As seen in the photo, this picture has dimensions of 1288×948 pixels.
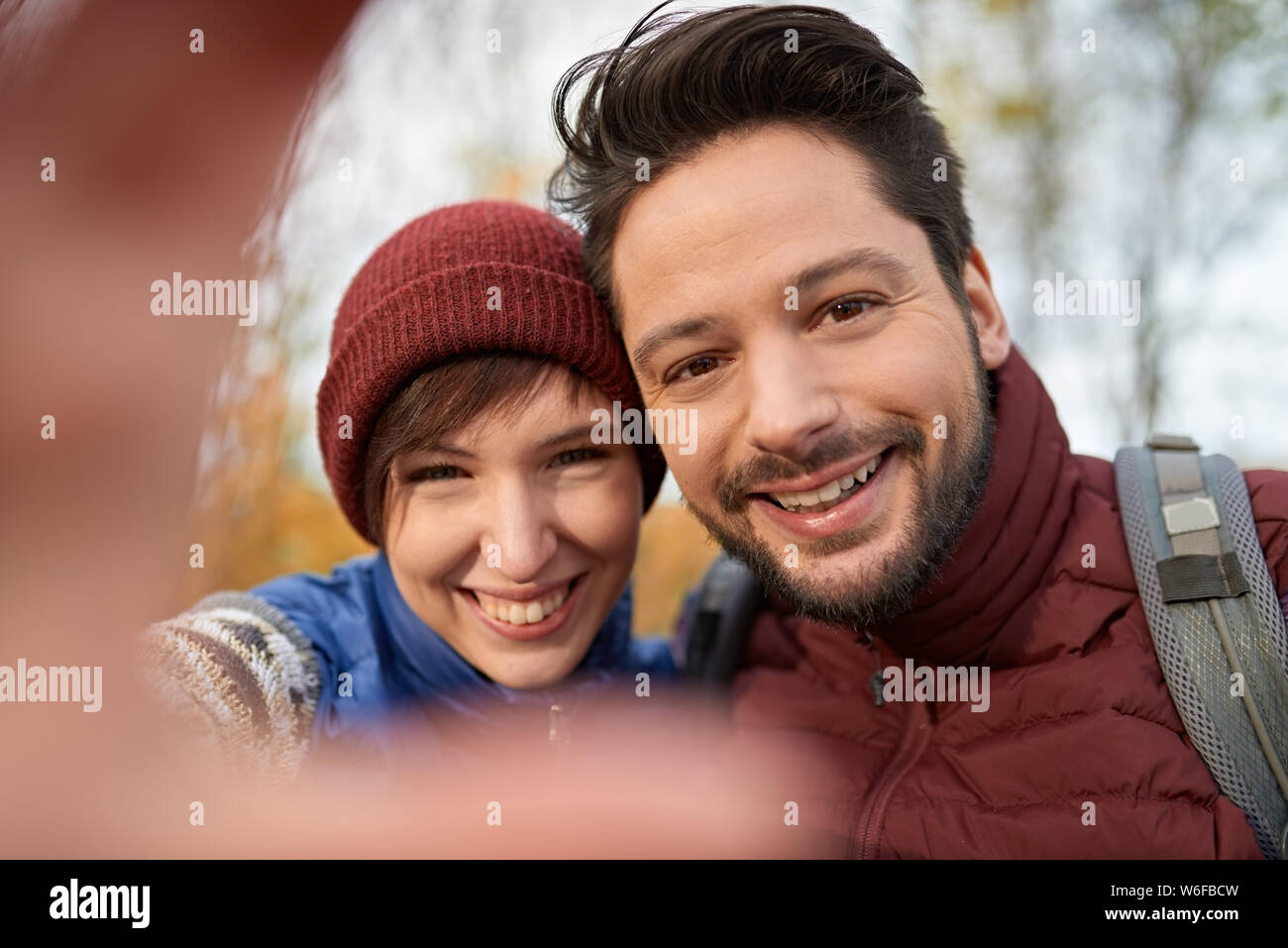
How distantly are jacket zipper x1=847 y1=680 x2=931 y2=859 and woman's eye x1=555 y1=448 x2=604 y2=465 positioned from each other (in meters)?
0.94

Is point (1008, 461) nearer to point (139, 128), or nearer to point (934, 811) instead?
point (934, 811)

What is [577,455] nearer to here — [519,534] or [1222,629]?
[519,534]

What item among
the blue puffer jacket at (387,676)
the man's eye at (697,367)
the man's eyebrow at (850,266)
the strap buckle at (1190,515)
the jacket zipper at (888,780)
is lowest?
the jacket zipper at (888,780)

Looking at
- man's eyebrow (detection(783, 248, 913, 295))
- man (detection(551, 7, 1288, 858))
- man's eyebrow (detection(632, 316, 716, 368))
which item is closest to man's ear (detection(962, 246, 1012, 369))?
man (detection(551, 7, 1288, 858))

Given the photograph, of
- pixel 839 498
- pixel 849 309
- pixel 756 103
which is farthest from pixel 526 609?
pixel 756 103

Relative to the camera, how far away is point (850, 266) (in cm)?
180

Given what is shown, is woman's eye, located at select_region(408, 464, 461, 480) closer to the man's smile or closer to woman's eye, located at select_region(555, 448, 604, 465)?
woman's eye, located at select_region(555, 448, 604, 465)

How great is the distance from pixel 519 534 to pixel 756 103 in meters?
1.05

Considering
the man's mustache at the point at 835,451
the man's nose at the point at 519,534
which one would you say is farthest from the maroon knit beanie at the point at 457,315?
the man's mustache at the point at 835,451

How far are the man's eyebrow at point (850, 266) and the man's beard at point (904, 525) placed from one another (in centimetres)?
29

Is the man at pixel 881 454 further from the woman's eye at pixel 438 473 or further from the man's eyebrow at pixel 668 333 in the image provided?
the woman's eye at pixel 438 473

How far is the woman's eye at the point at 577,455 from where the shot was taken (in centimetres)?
213

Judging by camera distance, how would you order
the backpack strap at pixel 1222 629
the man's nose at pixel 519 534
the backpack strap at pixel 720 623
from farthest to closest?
the backpack strap at pixel 720 623 < the man's nose at pixel 519 534 < the backpack strap at pixel 1222 629

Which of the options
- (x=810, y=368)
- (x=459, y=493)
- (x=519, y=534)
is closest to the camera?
(x=810, y=368)
